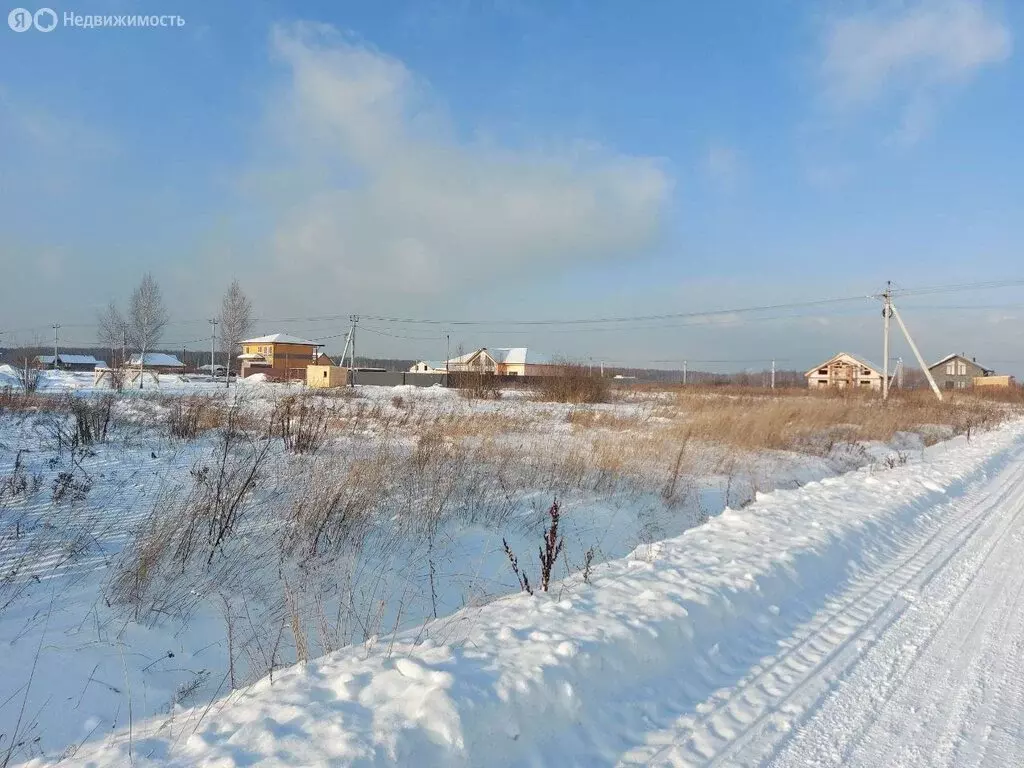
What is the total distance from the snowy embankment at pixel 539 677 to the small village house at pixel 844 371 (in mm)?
73942

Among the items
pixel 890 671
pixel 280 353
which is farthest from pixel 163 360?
pixel 890 671

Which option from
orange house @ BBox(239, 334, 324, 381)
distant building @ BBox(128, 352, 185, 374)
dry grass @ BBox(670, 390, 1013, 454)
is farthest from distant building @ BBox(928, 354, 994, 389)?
distant building @ BBox(128, 352, 185, 374)

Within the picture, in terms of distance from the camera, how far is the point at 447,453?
30.1 ft

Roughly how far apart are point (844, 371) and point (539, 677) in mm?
84446

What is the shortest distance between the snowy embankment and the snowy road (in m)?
0.09

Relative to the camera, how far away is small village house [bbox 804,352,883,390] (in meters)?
71.7

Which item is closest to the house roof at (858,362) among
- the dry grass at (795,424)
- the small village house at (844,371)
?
the small village house at (844,371)

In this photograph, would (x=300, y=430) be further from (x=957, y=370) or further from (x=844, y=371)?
(x=957, y=370)

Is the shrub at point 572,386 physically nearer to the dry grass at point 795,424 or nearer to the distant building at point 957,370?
the dry grass at point 795,424

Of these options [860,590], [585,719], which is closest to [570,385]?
[860,590]

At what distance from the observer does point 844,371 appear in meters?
75.6

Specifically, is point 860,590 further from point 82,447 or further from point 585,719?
point 82,447

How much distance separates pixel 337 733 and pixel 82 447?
819 cm

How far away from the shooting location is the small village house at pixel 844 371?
2822 inches
